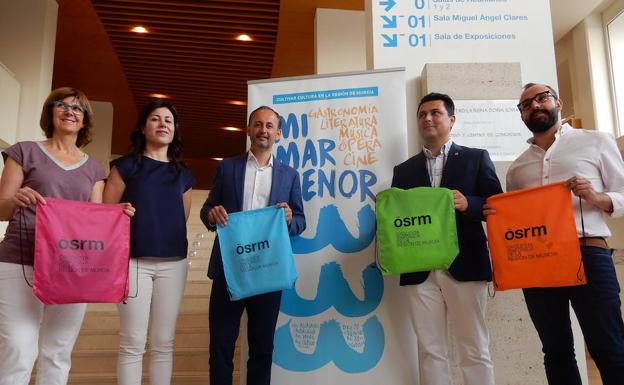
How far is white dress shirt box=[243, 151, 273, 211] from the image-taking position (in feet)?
8.93

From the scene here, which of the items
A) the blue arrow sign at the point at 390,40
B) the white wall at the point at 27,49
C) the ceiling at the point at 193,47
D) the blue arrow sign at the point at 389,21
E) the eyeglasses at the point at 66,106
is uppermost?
the ceiling at the point at 193,47

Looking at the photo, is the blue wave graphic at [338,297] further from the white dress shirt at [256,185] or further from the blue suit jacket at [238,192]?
the white dress shirt at [256,185]

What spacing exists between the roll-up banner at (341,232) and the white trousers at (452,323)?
21.6 inches

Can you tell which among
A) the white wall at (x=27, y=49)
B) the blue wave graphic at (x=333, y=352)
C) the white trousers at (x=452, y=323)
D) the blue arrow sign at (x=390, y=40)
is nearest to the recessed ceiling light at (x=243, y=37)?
the white wall at (x=27, y=49)

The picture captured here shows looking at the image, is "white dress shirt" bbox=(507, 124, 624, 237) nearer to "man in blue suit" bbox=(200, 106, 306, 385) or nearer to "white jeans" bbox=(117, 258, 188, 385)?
"man in blue suit" bbox=(200, 106, 306, 385)

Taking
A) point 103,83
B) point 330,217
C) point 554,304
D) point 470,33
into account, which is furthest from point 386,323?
point 103,83

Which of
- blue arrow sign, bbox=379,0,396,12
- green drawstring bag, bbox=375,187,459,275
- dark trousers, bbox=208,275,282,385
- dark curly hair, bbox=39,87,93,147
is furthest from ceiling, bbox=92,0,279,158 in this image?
dark trousers, bbox=208,275,282,385

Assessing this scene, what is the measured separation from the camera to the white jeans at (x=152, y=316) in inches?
92.0

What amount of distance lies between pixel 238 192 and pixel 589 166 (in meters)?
1.76

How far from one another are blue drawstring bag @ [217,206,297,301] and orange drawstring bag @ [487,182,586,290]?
1.06 meters

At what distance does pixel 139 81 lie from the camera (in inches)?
345

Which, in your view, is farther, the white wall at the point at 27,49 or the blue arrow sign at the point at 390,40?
the white wall at the point at 27,49

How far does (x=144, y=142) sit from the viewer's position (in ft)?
8.86

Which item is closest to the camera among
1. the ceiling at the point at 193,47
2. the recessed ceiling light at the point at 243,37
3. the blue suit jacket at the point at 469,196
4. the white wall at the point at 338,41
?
the blue suit jacket at the point at 469,196
